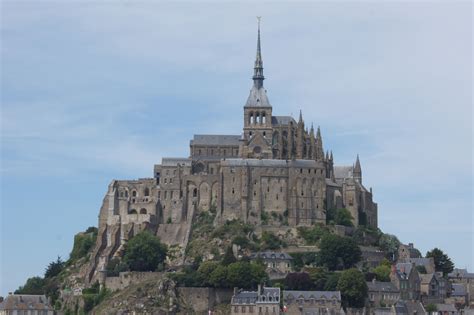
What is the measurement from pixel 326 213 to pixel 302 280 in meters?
15.1

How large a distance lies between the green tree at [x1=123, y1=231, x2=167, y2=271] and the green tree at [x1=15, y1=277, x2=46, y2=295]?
30.5 feet

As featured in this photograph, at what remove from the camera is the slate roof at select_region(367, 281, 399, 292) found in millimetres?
99312

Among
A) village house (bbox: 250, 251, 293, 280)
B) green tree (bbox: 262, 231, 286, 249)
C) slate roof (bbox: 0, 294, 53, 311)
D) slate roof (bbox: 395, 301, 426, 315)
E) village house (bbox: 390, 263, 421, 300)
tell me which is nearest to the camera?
slate roof (bbox: 395, 301, 426, 315)

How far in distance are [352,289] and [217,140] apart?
95.5 ft

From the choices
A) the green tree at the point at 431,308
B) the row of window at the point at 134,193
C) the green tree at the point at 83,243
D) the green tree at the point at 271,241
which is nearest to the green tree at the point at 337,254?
the green tree at the point at 271,241

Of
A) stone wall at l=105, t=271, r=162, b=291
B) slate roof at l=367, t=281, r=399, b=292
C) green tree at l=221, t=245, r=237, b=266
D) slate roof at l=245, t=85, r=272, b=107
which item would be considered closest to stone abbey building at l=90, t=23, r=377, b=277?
slate roof at l=245, t=85, r=272, b=107

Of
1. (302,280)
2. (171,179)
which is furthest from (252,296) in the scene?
(171,179)

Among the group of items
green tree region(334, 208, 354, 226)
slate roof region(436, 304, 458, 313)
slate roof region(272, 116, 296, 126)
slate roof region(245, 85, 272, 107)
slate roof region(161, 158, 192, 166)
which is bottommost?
slate roof region(436, 304, 458, 313)

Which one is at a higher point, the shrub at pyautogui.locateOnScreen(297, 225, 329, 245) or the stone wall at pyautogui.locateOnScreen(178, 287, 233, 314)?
the shrub at pyautogui.locateOnScreen(297, 225, 329, 245)

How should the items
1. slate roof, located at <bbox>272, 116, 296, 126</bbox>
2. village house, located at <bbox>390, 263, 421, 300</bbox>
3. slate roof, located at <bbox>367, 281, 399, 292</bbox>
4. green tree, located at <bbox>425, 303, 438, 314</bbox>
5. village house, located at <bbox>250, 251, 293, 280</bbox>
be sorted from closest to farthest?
slate roof, located at <bbox>367, 281, 399, 292</bbox> < green tree, located at <bbox>425, 303, 438, 314</bbox> < village house, located at <bbox>390, 263, 421, 300</bbox> < village house, located at <bbox>250, 251, 293, 280</bbox> < slate roof, located at <bbox>272, 116, 296, 126</bbox>

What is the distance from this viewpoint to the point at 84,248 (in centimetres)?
11812

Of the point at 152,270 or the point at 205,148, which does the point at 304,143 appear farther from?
the point at 152,270

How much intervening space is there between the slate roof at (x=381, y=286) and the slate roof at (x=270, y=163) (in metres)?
16.7

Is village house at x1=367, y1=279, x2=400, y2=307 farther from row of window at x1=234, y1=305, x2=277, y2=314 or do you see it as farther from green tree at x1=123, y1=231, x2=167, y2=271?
green tree at x1=123, y1=231, x2=167, y2=271
